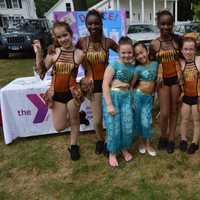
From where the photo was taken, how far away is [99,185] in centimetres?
320

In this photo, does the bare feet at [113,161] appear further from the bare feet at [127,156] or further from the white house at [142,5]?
the white house at [142,5]

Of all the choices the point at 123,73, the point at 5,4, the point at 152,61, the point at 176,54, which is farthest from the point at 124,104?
the point at 5,4

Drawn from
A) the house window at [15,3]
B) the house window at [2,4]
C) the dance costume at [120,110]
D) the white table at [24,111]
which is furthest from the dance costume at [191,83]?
the house window at [15,3]

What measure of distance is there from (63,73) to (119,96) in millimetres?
674

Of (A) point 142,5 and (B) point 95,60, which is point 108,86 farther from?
(A) point 142,5

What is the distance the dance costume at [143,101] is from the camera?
3402 mm

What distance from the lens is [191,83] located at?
138 inches

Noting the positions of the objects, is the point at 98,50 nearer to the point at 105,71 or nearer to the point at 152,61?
the point at 105,71

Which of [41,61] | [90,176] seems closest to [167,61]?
[41,61]

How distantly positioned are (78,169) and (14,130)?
4.33 ft

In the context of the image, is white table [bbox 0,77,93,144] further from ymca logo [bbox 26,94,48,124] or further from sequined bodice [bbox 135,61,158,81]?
sequined bodice [bbox 135,61,158,81]

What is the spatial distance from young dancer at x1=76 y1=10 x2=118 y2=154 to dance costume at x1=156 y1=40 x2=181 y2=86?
21.3 inches

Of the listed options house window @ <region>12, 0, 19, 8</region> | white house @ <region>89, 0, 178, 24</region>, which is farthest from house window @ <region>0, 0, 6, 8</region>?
white house @ <region>89, 0, 178, 24</region>

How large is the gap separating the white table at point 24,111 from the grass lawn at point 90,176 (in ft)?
0.90
